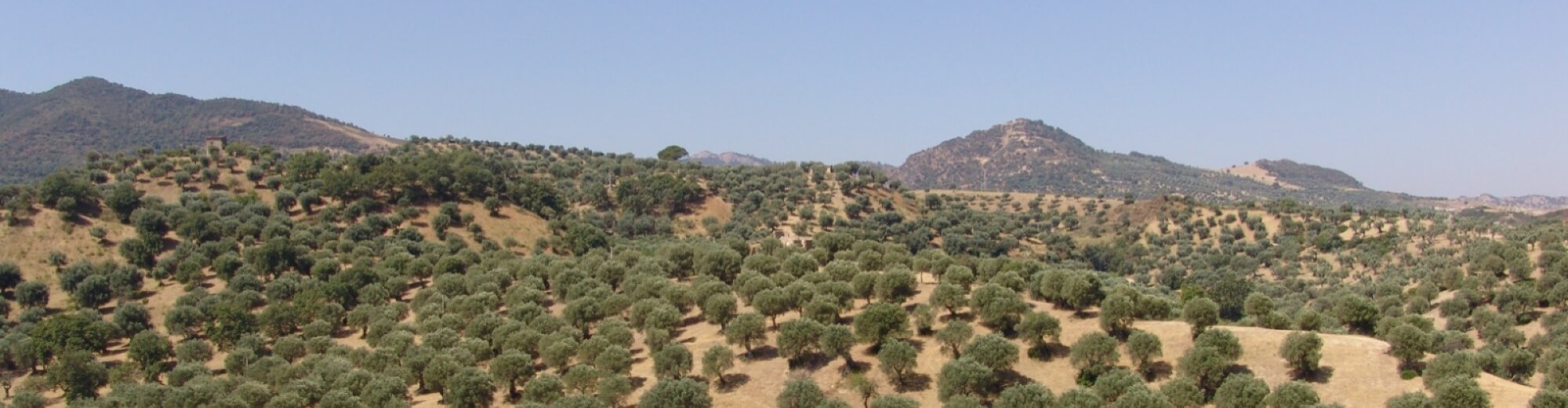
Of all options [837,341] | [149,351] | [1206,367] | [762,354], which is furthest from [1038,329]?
[149,351]

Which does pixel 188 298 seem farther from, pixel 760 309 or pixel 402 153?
pixel 402 153

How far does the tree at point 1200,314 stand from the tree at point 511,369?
33.9m

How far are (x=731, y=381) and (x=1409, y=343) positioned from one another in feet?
103

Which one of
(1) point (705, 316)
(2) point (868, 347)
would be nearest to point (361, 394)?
(1) point (705, 316)

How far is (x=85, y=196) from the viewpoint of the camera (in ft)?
305

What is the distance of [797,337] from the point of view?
48531mm

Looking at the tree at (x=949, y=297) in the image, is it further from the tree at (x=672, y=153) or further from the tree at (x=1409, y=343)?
the tree at (x=672, y=153)

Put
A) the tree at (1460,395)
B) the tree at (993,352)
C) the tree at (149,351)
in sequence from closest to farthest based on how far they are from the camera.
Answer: the tree at (1460,395) < the tree at (993,352) < the tree at (149,351)

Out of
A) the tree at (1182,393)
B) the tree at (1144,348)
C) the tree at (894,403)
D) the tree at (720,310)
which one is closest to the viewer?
the tree at (1182,393)

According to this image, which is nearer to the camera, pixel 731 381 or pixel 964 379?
pixel 964 379

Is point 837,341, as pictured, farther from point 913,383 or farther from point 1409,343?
point 1409,343

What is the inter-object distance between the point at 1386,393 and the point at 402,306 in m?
61.0

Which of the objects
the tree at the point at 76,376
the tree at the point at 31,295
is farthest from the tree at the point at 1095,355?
the tree at the point at 31,295

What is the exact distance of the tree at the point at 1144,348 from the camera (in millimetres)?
44406
